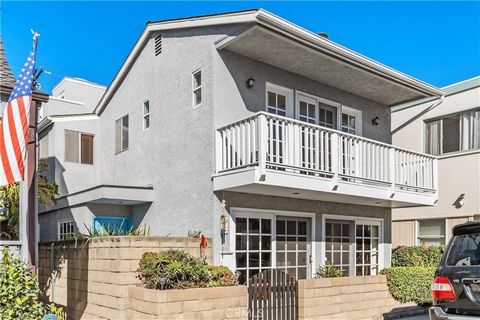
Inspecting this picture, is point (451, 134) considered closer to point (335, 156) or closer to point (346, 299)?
point (335, 156)

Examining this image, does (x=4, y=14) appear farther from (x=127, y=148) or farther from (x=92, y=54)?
(x=92, y=54)

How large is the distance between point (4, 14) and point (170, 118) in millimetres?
4417

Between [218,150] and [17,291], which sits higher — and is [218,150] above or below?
above

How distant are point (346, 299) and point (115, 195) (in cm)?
591

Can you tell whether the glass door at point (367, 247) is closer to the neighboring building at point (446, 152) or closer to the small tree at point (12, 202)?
the neighboring building at point (446, 152)

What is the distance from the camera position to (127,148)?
44.5 ft

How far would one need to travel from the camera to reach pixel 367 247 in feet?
44.2

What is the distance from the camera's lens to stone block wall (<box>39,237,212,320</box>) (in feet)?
26.5

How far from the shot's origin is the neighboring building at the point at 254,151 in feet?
31.8

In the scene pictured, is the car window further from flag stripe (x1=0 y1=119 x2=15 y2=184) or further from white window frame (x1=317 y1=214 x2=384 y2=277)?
flag stripe (x1=0 y1=119 x2=15 y2=184)

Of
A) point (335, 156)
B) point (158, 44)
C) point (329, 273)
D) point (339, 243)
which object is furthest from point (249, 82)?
point (339, 243)

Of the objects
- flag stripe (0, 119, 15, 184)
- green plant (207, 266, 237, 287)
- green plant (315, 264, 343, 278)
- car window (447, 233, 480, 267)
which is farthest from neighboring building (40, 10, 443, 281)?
flag stripe (0, 119, 15, 184)

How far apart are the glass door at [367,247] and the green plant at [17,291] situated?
355 inches

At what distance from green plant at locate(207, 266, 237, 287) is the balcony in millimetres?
1751
